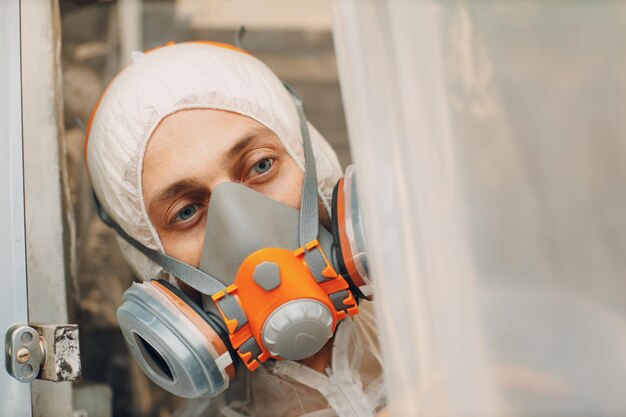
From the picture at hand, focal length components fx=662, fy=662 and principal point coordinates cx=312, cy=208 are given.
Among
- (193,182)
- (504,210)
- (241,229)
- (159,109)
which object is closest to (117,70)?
(159,109)

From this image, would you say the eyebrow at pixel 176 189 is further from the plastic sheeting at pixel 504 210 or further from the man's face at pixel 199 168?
the plastic sheeting at pixel 504 210

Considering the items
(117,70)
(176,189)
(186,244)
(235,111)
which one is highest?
(117,70)

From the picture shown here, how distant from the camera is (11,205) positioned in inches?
45.8

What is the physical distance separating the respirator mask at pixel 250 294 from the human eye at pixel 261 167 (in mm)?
59

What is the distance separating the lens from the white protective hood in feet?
4.31

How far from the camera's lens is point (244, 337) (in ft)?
3.96

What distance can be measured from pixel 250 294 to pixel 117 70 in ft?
3.85

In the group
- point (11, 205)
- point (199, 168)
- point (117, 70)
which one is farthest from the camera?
point (117, 70)

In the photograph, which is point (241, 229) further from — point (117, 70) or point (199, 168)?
point (117, 70)

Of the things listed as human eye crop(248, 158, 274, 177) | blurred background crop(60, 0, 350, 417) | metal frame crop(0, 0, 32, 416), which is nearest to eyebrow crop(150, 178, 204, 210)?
human eye crop(248, 158, 274, 177)

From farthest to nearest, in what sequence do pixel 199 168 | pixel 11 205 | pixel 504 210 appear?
pixel 199 168, pixel 11 205, pixel 504 210

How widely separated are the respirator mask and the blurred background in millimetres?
491

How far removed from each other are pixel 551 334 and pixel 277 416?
35.5 inches

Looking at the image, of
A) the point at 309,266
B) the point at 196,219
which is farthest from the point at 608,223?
the point at 196,219
